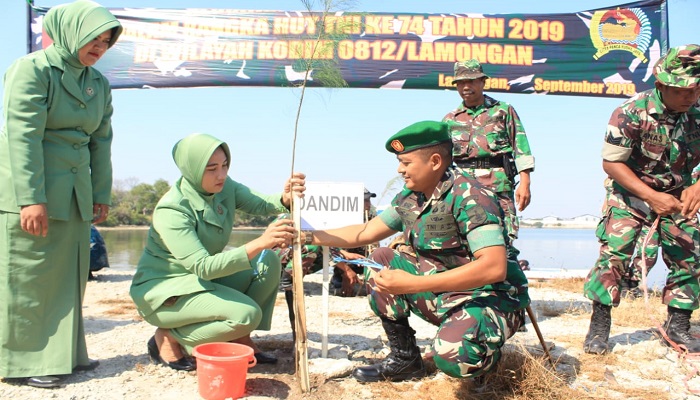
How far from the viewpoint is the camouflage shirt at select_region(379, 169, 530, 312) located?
2545mm

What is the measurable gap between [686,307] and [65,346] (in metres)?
3.82

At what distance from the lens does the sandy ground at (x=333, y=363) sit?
2.87 m

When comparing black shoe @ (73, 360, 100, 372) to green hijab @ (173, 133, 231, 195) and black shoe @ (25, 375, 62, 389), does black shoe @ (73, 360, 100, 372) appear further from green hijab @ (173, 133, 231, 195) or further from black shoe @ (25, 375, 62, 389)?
green hijab @ (173, 133, 231, 195)

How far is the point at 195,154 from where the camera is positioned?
315cm

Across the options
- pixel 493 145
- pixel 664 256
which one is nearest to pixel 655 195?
pixel 664 256

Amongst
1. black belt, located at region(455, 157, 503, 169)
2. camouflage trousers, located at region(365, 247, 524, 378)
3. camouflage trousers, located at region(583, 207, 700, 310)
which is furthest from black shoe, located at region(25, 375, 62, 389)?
black belt, located at region(455, 157, 503, 169)

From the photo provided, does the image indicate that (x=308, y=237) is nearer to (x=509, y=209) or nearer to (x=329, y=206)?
(x=329, y=206)

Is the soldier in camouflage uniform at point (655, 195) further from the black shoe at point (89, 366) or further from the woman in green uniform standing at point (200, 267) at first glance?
the black shoe at point (89, 366)

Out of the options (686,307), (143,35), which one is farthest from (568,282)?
(143,35)

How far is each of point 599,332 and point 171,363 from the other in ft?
8.86

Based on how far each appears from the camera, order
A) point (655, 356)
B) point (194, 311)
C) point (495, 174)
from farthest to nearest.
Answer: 1. point (495, 174)
2. point (655, 356)
3. point (194, 311)

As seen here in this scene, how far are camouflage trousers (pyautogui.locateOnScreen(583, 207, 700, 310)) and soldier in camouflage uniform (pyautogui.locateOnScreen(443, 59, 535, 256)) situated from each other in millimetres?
1057

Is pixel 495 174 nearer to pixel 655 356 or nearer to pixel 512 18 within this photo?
pixel 655 356

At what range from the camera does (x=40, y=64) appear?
294cm
